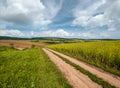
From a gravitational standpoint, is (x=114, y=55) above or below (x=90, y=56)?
above

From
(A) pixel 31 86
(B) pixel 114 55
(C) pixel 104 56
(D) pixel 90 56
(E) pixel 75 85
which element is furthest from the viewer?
(D) pixel 90 56

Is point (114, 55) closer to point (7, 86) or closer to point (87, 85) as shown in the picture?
point (87, 85)

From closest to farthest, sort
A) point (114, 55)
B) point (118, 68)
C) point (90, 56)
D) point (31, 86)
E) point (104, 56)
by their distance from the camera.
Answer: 1. point (31, 86)
2. point (118, 68)
3. point (114, 55)
4. point (104, 56)
5. point (90, 56)

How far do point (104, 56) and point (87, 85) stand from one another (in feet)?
37.7

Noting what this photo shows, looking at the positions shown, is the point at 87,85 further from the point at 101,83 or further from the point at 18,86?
the point at 18,86

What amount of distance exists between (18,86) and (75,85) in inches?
157

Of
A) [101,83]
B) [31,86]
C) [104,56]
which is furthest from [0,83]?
[104,56]

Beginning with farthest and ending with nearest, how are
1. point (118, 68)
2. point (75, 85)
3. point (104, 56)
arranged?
point (104, 56)
point (118, 68)
point (75, 85)

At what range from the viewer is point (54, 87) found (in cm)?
841

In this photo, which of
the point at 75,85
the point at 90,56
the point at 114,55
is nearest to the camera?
the point at 75,85

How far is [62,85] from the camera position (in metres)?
8.81

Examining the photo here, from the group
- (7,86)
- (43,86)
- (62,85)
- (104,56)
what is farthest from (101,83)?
(104,56)

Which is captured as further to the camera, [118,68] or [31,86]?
[118,68]

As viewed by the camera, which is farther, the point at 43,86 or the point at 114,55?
the point at 114,55
